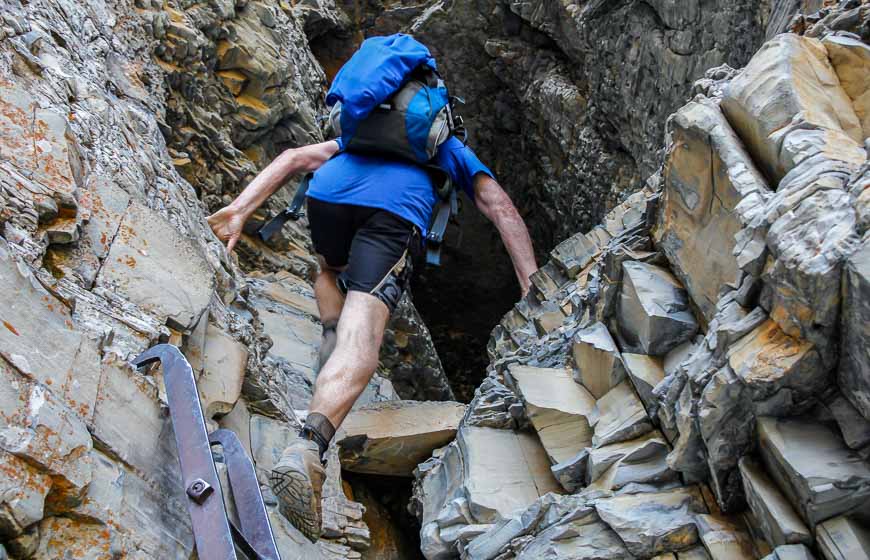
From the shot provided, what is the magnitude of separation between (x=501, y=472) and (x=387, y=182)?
6.93ft

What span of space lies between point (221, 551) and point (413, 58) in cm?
371

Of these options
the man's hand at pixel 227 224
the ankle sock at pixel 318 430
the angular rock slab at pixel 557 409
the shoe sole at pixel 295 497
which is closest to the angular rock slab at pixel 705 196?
the angular rock slab at pixel 557 409

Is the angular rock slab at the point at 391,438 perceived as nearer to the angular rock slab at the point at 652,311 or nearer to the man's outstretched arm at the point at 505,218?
the man's outstretched arm at the point at 505,218

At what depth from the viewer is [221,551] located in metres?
2.98

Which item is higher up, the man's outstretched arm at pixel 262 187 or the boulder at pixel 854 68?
the boulder at pixel 854 68

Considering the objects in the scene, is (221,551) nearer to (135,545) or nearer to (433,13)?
(135,545)

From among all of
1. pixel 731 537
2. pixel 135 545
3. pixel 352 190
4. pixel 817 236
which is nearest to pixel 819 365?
pixel 817 236

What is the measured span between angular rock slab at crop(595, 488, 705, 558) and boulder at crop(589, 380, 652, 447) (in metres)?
0.41

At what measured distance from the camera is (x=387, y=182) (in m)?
5.43

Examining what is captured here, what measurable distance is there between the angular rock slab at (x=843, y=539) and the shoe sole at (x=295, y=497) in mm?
2305

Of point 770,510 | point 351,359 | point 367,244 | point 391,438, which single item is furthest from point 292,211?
point 770,510

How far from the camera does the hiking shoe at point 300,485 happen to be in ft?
12.8

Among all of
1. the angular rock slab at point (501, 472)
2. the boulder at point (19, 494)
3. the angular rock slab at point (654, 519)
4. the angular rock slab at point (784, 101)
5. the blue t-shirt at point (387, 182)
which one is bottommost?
the angular rock slab at point (501, 472)

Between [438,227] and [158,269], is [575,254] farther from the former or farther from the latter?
[158,269]
